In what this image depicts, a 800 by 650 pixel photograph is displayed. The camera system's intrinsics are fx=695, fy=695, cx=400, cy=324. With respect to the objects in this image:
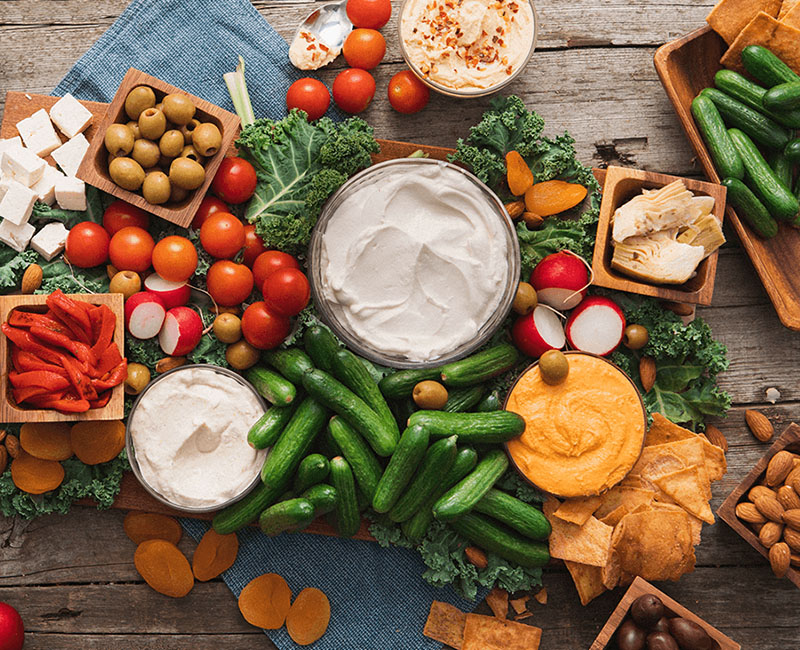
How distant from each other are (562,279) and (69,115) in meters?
1.77

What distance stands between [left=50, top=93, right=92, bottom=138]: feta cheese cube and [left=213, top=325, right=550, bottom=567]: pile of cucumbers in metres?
1.03

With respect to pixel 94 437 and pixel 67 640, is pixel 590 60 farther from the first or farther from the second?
pixel 67 640

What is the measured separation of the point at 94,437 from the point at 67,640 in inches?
30.7

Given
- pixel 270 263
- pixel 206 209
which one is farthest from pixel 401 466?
pixel 206 209

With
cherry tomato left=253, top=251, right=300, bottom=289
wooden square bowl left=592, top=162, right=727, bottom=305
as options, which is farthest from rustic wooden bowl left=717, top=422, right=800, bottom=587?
cherry tomato left=253, top=251, right=300, bottom=289

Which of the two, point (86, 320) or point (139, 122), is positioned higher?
point (139, 122)

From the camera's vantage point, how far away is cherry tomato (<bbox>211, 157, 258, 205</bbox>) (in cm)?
230

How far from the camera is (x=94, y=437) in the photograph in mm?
2268

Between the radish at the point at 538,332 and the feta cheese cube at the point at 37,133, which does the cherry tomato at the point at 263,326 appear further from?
the feta cheese cube at the point at 37,133

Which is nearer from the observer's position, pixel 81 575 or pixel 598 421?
pixel 598 421

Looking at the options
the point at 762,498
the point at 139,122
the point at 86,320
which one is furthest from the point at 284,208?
the point at 762,498

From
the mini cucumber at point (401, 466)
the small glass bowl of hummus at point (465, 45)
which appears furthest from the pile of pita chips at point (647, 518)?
the small glass bowl of hummus at point (465, 45)

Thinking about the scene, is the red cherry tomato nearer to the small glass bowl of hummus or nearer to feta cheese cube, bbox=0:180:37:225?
the small glass bowl of hummus

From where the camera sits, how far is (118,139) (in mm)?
2117
